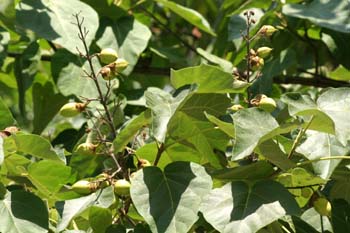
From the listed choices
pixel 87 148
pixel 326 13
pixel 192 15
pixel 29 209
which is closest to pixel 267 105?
pixel 87 148

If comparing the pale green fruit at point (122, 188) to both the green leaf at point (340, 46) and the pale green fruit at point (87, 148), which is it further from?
the green leaf at point (340, 46)

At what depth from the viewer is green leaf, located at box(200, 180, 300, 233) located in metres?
1.31

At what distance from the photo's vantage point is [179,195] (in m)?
1.39

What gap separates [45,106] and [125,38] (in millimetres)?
304

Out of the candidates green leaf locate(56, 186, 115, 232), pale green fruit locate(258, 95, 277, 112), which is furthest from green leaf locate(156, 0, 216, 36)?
green leaf locate(56, 186, 115, 232)

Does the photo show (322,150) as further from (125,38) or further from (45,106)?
(45,106)

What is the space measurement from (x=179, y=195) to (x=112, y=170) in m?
0.25

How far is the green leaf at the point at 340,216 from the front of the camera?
A: 1506 millimetres

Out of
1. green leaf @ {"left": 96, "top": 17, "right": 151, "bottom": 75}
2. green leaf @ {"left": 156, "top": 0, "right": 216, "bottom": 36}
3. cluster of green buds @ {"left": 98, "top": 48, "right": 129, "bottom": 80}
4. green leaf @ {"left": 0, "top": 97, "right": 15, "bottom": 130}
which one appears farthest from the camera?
green leaf @ {"left": 156, "top": 0, "right": 216, "bottom": 36}

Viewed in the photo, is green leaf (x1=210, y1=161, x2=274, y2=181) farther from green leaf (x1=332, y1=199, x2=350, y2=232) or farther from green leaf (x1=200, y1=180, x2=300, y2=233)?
green leaf (x1=332, y1=199, x2=350, y2=232)

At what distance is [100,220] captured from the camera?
1.43 metres

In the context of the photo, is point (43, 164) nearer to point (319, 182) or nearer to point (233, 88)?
point (233, 88)

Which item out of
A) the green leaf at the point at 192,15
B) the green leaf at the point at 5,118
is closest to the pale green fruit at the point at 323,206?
the green leaf at the point at 5,118

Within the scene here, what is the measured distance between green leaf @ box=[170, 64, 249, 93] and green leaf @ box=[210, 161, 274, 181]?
5.4 inches
